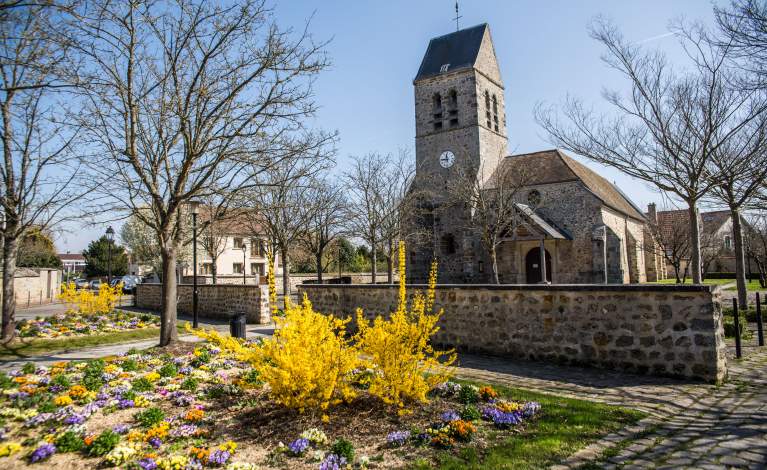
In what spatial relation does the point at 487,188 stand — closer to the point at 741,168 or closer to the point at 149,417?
the point at 741,168

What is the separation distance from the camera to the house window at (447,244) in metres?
29.0

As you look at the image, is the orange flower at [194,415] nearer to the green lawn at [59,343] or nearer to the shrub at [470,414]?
the shrub at [470,414]

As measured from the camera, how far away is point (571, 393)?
20.7 feet

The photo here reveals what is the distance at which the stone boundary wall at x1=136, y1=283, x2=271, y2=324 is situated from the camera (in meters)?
16.2

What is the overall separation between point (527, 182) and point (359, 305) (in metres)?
17.9

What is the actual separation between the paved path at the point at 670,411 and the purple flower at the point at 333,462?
2046 mm

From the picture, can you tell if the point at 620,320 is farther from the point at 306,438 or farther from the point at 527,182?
the point at 527,182

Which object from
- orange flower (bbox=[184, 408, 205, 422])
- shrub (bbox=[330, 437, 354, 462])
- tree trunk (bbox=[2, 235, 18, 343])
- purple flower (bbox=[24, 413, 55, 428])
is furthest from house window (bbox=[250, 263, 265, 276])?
shrub (bbox=[330, 437, 354, 462])

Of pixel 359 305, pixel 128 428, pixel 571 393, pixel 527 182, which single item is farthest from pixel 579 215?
pixel 128 428

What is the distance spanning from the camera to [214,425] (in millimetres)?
5230

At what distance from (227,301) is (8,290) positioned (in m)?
7.44


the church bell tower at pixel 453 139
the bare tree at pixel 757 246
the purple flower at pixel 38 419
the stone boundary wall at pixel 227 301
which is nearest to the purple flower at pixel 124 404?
the purple flower at pixel 38 419

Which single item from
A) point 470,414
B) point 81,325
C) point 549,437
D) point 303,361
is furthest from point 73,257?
point 549,437

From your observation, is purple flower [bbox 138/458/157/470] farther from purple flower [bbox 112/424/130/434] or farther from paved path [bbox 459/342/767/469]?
paved path [bbox 459/342/767/469]
